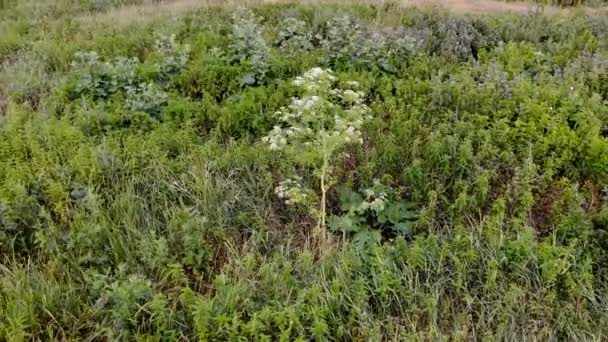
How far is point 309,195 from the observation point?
3881 millimetres

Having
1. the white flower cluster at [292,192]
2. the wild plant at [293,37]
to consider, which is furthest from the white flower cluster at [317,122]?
the wild plant at [293,37]

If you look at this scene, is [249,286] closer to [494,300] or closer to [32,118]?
[494,300]

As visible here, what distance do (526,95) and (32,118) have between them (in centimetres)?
452

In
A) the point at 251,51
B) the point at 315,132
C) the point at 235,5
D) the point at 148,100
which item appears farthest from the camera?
the point at 235,5

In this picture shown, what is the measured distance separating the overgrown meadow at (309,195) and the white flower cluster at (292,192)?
3 cm

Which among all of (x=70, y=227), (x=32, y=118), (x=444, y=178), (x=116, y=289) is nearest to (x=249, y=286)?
(x=116, y=289)

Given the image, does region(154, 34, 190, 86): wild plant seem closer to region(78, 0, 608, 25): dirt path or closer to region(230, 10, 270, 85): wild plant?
region(230, 10, 270, 85): wild plant

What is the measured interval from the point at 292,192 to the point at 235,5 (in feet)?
17.2

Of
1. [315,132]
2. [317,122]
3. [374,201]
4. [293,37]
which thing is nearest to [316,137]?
[317,122]

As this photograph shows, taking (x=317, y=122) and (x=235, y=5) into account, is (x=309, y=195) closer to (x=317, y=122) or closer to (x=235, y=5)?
(x=317, y=122)

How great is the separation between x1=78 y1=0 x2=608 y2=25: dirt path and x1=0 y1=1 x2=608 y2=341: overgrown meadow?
1993 millimetres

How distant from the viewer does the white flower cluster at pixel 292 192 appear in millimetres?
3695

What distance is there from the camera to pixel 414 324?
311 cm

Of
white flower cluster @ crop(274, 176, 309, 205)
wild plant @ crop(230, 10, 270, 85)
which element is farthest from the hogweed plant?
wild plant @ crop(230, 10, 270, 85)
